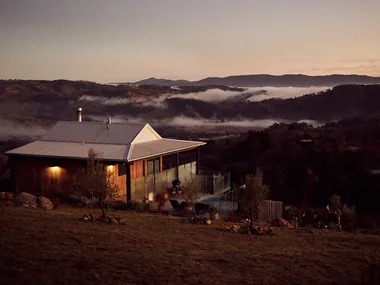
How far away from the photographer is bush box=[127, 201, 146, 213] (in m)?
19.7

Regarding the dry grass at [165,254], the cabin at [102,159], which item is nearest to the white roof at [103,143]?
the cabin at [102,159]

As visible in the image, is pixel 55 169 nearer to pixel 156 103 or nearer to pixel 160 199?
pixel 160 199

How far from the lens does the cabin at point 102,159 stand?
22.0m

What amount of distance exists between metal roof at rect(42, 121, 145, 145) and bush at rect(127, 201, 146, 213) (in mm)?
4677

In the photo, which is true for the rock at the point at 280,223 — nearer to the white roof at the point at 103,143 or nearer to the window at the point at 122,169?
the white roof at the point at 103,143

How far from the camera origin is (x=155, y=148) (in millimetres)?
24062

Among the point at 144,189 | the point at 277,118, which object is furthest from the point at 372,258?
the point at 277,118

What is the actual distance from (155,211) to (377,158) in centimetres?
2851

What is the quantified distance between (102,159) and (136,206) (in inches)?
113

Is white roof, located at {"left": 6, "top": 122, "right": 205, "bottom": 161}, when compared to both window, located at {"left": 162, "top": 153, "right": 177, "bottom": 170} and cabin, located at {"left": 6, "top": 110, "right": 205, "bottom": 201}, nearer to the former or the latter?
cabin, located at {"left": 6, "top": 110, "right": 205, "bottom": 201}

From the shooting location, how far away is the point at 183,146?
25.9 metres

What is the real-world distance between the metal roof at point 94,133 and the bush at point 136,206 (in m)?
4.68

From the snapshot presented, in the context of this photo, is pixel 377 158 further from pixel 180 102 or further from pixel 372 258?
pixel 180 102

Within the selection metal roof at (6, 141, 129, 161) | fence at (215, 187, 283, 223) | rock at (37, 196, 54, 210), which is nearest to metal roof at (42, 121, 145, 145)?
metal roof at (6, 141, 129, 161)
